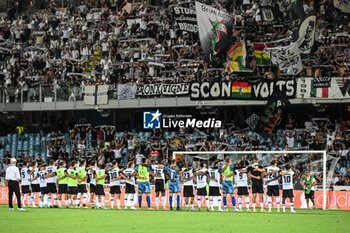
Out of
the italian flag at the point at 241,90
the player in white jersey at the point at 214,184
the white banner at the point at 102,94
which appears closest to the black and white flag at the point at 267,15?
the italian flag at the point at 241,90

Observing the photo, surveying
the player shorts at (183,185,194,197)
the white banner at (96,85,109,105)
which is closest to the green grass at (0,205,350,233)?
the player shorts at (183,185,194,197)

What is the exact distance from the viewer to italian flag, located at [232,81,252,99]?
33.8 meters

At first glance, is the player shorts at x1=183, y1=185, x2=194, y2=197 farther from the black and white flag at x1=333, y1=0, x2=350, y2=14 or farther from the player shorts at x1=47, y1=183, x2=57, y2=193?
the black and white flag at x1=333, y1=0, x2=350, y2=14

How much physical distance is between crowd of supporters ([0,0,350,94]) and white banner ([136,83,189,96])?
0.46m

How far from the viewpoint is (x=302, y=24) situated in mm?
31547

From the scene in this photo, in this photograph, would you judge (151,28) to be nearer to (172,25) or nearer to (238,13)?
(172,25)

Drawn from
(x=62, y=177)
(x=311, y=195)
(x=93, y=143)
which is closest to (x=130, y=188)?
(x=62, y=177)

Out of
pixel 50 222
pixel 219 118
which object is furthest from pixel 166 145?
pixel 50 222

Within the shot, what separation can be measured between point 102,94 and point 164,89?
12.5ft

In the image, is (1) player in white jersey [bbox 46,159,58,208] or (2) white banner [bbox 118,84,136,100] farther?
(2) white banner [bbox 118,84,136,100]

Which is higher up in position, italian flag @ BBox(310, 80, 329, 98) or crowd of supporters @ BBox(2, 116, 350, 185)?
italian flag @ BBox(310, 80, 329, 98)

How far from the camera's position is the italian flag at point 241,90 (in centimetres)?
3378

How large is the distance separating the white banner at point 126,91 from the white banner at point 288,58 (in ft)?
26.3

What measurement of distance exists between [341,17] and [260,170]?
14.1 meters
